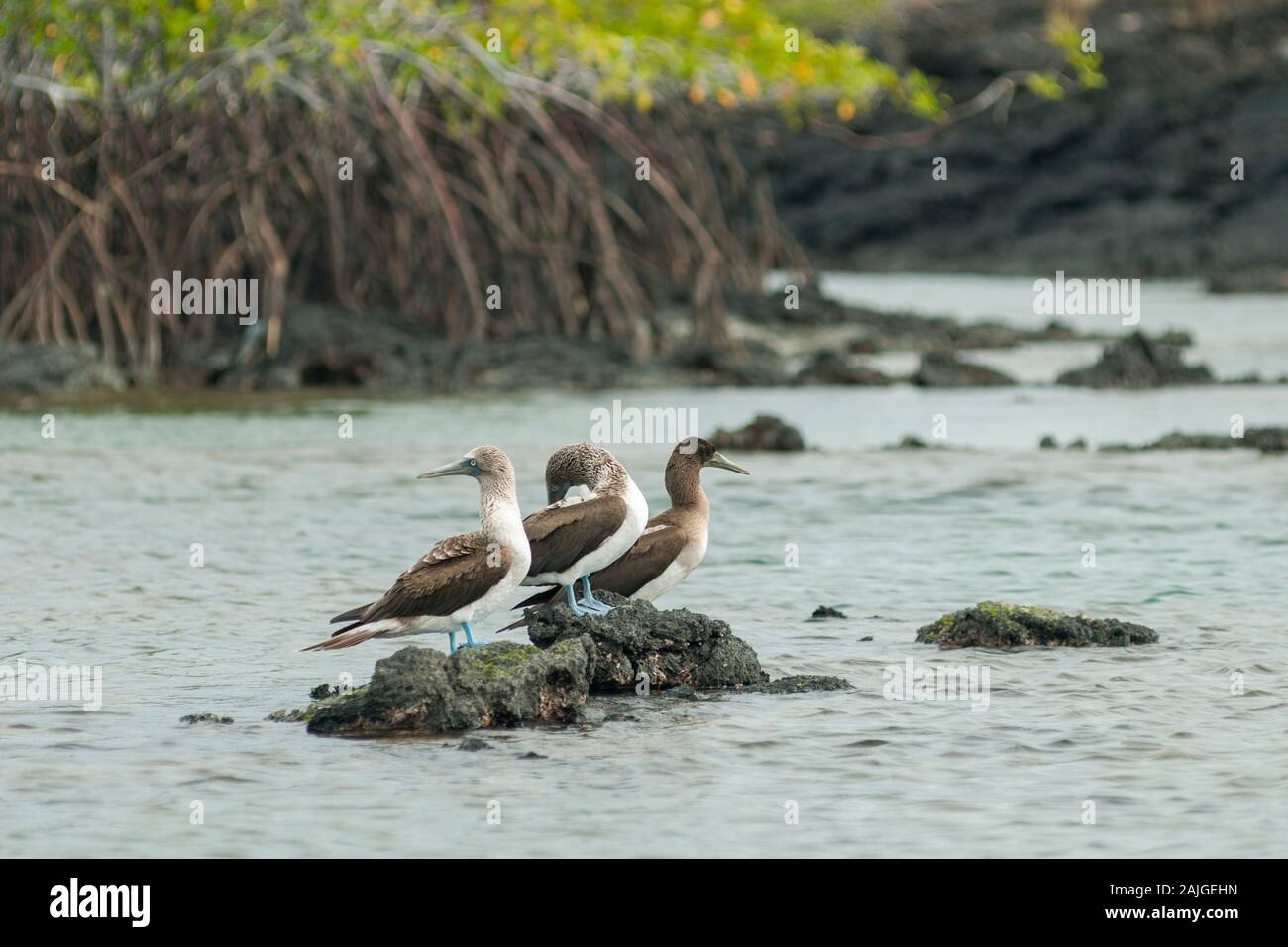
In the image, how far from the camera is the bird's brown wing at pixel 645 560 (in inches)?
358

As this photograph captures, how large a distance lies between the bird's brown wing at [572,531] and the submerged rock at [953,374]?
13764mm

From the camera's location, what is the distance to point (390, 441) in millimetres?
17781

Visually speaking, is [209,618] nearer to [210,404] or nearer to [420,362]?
[210,404]

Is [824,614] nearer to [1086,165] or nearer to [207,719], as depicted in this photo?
[207,719]

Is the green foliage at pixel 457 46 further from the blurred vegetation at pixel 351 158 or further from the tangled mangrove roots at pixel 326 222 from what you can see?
the tangled mangrove roots at pixel 326 222

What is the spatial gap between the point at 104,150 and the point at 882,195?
85.4 ft

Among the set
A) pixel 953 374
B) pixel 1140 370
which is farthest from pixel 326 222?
pixel 1140 370

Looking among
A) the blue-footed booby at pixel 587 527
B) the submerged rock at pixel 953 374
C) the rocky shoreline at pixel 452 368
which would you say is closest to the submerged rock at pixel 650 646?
the blue-footed booby at pixel 587 527

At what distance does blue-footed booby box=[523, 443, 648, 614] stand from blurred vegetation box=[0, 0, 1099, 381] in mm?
11716

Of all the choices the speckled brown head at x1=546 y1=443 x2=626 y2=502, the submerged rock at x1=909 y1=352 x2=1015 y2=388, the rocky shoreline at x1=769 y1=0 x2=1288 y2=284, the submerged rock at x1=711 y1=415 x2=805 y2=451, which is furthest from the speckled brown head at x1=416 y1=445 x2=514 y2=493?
the rocky shoreline at x1=769 y1=0 x2=1288 y2=284

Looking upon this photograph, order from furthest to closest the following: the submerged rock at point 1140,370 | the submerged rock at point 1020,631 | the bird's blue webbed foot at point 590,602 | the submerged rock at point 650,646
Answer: the submerged rock at point 1140,370 → the submerged rock at point 1020,631 → the bird's blue webbed foot at point 590,602 → the submerged rock at point 650,646

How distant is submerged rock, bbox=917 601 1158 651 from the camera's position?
381 inches

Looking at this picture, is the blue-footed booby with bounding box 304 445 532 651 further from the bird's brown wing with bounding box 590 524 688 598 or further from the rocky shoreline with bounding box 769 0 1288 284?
the rocky shoreline with bounding box 769 0 1288 284
